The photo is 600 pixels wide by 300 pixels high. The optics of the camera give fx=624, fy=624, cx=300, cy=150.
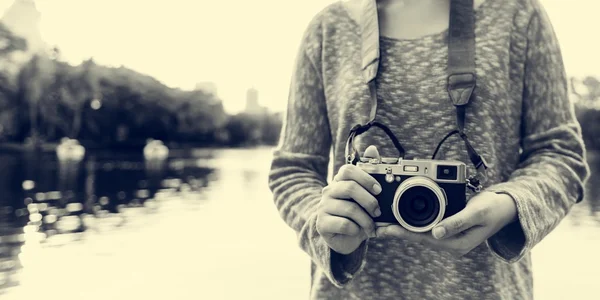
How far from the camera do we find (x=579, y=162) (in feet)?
3.72

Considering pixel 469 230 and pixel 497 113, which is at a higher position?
pixel 497 113

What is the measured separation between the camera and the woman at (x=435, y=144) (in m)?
1.08

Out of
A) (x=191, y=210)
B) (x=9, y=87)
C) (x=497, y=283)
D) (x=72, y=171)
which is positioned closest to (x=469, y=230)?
(x=497, y=283)

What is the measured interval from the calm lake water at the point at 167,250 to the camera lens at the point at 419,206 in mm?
7000

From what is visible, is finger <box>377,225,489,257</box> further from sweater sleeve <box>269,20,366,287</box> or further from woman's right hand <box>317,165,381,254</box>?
sweater sleeve <box>269,20,366,287</box>

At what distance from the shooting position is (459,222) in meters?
0.99

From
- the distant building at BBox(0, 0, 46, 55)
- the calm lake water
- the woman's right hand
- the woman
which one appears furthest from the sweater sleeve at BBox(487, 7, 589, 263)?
the distant building at BBox(0, 0, 46, 55)

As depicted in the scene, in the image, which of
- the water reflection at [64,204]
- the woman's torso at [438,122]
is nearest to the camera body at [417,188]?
the woman's torso at [438,122]

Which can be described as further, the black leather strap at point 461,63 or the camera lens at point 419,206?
the black leather strap at point 461,63

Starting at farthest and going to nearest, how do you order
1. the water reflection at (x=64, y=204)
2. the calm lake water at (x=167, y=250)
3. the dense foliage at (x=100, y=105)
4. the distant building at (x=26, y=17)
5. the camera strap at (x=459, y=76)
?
the distant building at (x=26, y=17) → the dense foliage at (x=100, y=105) → the water reflection at (x=64, y=204) → the calm lake water at (x=167, y=250) → the camera strap at (x=459, y=76)

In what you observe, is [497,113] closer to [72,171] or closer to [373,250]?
[373,250]

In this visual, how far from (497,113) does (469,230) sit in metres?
0.26

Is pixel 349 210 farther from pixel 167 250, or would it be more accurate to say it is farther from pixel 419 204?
pixel 167 250

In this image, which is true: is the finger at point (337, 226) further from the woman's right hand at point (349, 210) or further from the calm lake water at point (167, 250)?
the calm lake water at point (167, 250)
